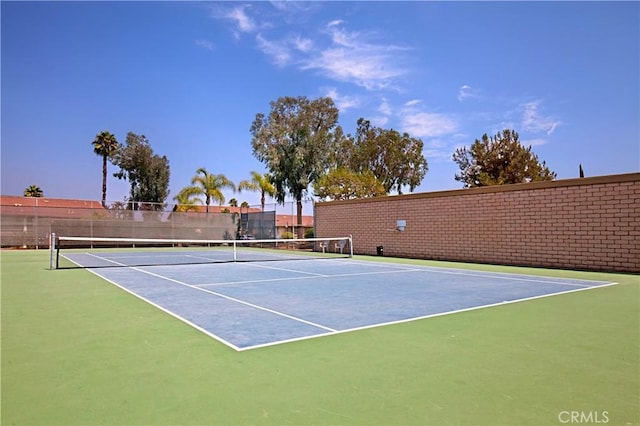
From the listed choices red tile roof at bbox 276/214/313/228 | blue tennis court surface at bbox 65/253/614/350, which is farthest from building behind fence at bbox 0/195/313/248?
blue tennis court surface at bbox 65/253/614/350

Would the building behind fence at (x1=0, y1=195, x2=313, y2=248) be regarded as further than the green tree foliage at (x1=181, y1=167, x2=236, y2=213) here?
No

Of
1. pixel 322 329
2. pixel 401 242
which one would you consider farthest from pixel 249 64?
pixel 322 329

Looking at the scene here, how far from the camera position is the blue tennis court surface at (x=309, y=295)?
5.49 meters

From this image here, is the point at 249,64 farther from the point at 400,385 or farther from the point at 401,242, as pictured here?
the point at 400,385

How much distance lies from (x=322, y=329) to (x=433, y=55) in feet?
48.3

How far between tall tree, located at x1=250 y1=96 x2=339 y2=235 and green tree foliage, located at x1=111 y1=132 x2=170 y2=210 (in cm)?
945

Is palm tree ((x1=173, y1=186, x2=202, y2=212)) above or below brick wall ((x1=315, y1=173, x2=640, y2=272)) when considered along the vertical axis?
above

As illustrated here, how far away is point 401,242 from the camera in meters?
19.9

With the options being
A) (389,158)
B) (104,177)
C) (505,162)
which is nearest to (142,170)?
(104,177)

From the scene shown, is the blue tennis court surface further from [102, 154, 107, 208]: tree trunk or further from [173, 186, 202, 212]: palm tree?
[102, 154, 107, 208]: tree trunk

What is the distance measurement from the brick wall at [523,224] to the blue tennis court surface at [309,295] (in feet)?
10.6

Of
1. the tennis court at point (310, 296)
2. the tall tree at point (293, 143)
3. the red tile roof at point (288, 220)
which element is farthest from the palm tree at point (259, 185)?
the tennis court at point (310, 296)

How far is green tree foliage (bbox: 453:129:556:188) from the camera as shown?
35.3 metres

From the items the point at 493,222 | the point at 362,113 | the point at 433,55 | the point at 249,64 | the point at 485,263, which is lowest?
the point at 485,263
